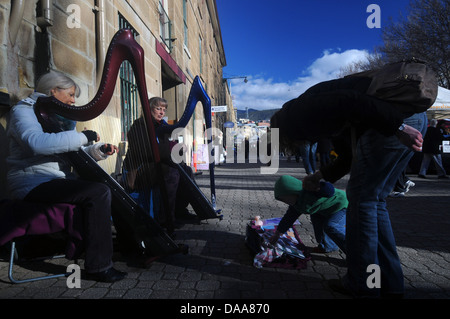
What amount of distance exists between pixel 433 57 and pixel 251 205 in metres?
16.0

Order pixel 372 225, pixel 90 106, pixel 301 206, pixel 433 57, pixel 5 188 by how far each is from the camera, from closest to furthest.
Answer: pixel 372 225 → pixel 90 106 → pixel 301 206 → pixel 5 188 → pixel 433 57

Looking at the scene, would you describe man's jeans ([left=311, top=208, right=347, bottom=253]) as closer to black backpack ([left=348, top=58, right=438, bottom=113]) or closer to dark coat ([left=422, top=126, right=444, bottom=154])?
black backpack ([left=348, top=58, right=438, bottom=113])

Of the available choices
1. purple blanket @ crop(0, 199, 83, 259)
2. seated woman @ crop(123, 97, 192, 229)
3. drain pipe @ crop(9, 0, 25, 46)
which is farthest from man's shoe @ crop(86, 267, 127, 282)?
drain pipe @ crop(9, 0, 25, 46)

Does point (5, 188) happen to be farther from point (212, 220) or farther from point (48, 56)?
point (212, 220)

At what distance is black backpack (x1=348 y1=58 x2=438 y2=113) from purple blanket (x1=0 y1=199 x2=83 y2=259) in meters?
2.13

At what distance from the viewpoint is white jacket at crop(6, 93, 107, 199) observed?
192 cm

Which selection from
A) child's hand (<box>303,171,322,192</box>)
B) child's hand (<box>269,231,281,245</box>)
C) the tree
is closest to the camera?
child's hand (<box>303,171,322,192</box>)

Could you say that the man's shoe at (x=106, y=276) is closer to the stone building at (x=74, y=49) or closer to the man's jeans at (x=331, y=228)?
the stone building at (x=74, y=49)

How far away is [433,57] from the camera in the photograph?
1532 centimetres

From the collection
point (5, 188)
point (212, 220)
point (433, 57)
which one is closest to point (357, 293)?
point (212, 220)

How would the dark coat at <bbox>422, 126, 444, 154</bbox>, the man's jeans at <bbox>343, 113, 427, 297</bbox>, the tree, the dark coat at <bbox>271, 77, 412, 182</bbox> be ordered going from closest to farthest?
the dark coat at <bbox>271, 77, 412, 182</bbox>, the man's jeans at <bbox>343, 113, 427, 297</bbox>, the dark coat at <bbox>422, 126, 444, 154</bbox>, the tree

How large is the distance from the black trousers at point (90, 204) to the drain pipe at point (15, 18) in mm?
1689

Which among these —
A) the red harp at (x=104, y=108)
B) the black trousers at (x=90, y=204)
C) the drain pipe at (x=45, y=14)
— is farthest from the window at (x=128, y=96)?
the drain pipe at (x=45, y=14)

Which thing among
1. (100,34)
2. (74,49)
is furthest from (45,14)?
(100,34)
